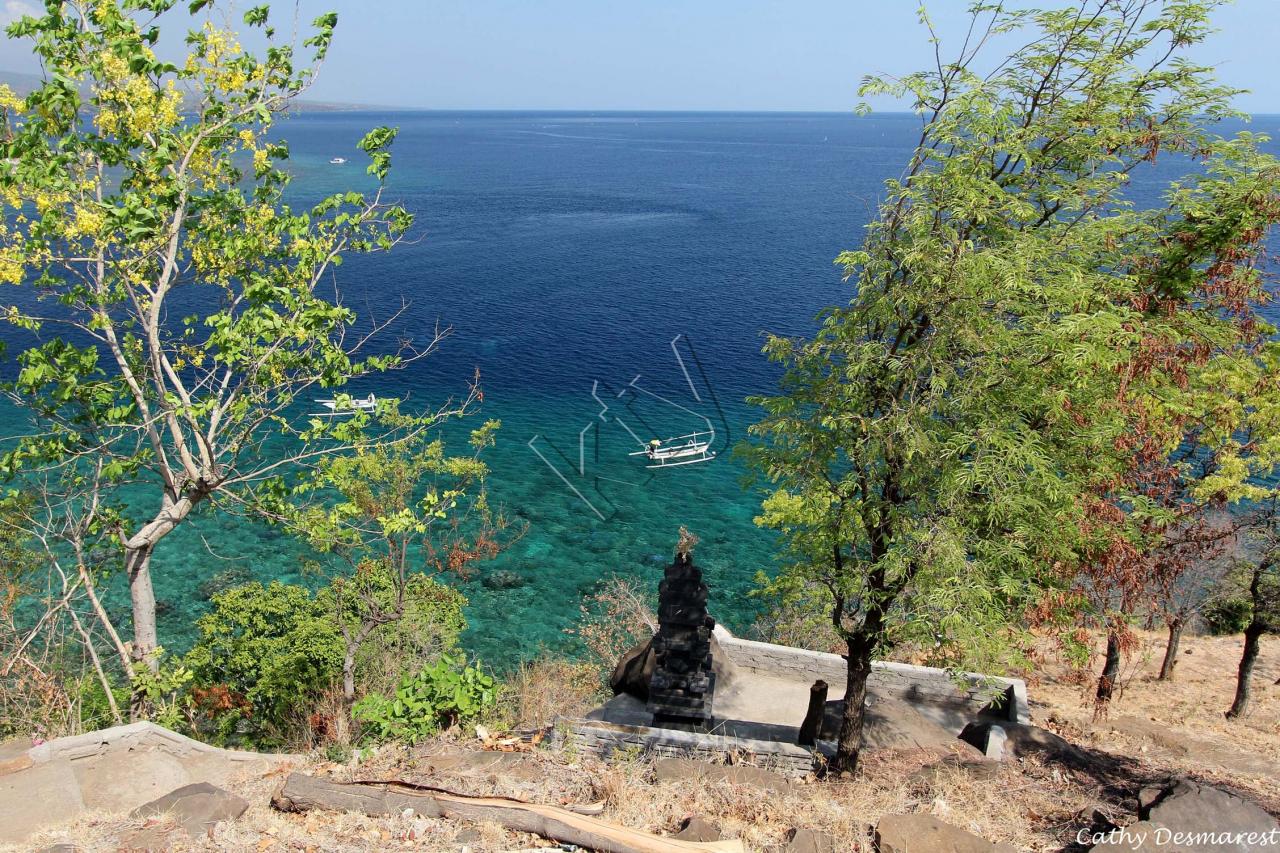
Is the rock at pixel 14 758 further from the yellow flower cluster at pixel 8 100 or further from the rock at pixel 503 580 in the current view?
the rock at pixel 503 580

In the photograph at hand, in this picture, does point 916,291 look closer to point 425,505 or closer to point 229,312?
point 425,505

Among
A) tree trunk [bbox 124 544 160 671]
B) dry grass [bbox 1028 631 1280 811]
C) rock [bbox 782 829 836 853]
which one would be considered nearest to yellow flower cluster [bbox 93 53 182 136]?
tree trunk [bbox 124 544 160 671]

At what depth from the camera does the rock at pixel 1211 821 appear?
25.8 ft

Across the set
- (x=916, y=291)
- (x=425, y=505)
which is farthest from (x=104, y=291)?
(x=916, y=291)

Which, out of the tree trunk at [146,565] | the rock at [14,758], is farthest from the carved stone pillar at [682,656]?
the rock at [14,758]

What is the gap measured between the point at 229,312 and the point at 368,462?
829 centimetres

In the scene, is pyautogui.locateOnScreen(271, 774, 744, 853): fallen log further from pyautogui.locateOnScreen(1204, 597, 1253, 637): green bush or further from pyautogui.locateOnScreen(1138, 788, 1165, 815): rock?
pyautogui.locateOnScreen(1204, 597, 1253, 637): green bush

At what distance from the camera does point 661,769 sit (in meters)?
10.6

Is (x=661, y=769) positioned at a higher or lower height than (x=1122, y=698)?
higher

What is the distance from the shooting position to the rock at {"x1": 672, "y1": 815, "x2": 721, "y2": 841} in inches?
336

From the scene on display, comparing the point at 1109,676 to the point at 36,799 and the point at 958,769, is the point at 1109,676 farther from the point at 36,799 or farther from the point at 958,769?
the point at 36,799

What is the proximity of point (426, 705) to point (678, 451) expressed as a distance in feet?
103

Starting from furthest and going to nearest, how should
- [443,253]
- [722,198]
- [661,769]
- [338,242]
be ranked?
1. [722,198]
2. [443,253]
3. [338,242]
4. [661,769]

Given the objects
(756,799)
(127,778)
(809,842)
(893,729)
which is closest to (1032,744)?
(893,729)
